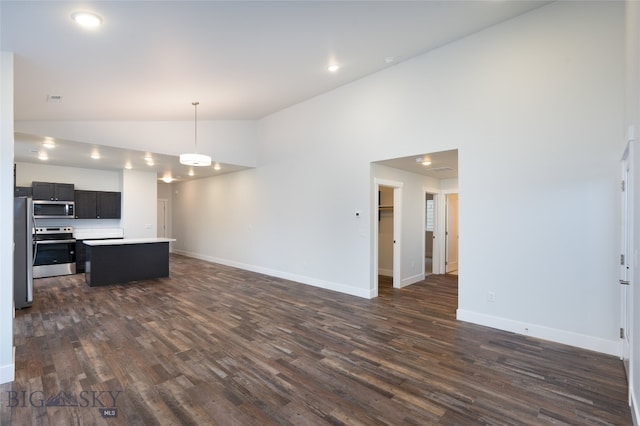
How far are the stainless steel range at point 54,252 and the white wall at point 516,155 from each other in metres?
6.30

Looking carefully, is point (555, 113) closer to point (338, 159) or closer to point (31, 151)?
point (338, 159)

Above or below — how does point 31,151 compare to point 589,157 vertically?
above

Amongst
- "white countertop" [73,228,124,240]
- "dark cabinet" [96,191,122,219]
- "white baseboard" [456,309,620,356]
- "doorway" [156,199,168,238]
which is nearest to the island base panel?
"white countertop" [73,228,124,240]

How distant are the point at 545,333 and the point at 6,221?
5.79 m

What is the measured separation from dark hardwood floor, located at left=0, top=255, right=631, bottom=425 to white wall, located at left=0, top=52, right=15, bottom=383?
0.87ft

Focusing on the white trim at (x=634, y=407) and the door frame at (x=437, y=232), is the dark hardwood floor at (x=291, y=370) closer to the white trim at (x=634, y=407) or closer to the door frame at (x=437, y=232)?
the white trim at (x=634, y=407)

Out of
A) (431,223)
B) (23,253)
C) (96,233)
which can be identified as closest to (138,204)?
(96,233)

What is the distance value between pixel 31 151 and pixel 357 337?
7245mm

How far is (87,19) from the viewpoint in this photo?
2.47 metres

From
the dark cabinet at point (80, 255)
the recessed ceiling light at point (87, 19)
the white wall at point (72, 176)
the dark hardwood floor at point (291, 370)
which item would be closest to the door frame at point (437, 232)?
the dark hardwood floor at point (291, 370)

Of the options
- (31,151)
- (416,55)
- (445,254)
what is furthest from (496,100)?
(31,151)

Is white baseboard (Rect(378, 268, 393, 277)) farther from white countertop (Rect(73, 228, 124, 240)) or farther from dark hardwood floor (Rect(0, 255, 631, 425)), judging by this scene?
white countertop (Rect(73, 228, 124, 240))

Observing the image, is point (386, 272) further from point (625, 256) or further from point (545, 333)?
point (625, 256)

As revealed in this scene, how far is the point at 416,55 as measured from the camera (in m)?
4.78
